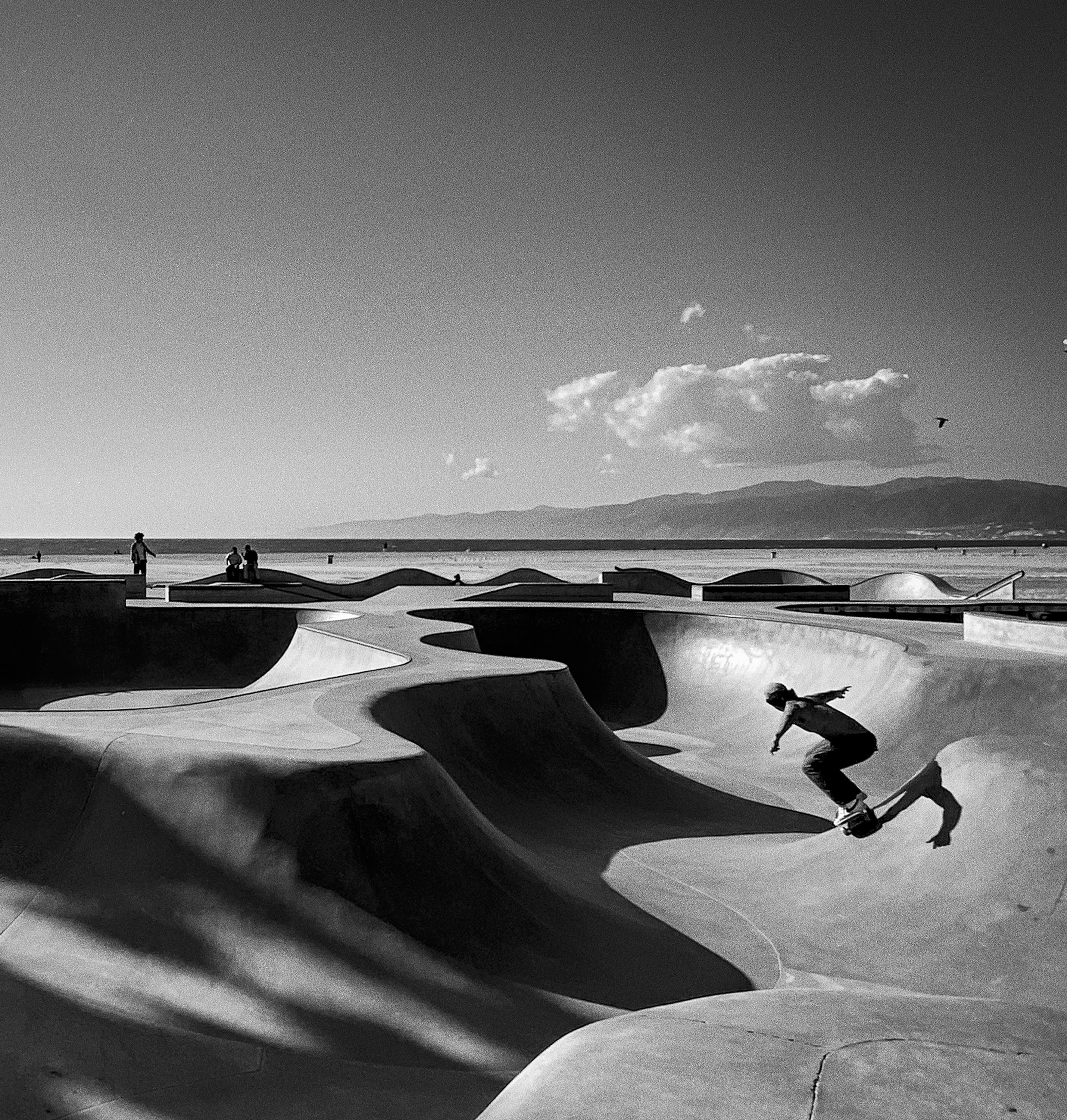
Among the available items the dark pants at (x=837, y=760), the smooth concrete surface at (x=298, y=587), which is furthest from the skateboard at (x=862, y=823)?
the smooth concrete surface at (x=298, y=587)

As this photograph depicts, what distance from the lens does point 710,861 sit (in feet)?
28.8

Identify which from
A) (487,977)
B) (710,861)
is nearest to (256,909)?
(487,977)

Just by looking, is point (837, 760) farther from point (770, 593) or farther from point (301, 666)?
point (770, 593)

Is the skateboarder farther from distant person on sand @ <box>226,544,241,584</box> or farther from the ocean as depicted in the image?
the ocean

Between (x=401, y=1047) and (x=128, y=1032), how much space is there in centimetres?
129

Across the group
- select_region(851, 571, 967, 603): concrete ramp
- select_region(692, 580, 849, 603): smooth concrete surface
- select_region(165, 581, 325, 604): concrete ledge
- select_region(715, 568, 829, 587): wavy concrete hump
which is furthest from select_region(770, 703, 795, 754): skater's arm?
select_region(715, 568, 829, 587): wavy concrete hump

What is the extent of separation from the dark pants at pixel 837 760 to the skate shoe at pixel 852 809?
7cm

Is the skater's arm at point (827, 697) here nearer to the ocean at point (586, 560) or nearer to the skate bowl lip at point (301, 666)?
the skate bowl lip at point (301, 666)

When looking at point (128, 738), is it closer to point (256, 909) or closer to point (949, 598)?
point (256, 909)

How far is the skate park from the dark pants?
0.44 m

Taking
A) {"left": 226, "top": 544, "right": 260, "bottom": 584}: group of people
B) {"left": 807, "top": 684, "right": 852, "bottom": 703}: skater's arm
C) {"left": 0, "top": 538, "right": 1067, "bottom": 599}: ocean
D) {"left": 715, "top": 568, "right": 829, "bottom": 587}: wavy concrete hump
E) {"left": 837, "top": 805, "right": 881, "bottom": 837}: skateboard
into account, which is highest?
{"left": 226, "top": 544, "right": 260, "bottom": 584}: group of people

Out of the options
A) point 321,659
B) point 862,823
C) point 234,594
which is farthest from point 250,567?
point 862,823

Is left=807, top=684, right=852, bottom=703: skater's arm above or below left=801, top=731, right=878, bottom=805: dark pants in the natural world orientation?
above

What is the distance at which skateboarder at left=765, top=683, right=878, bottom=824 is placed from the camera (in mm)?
7965
